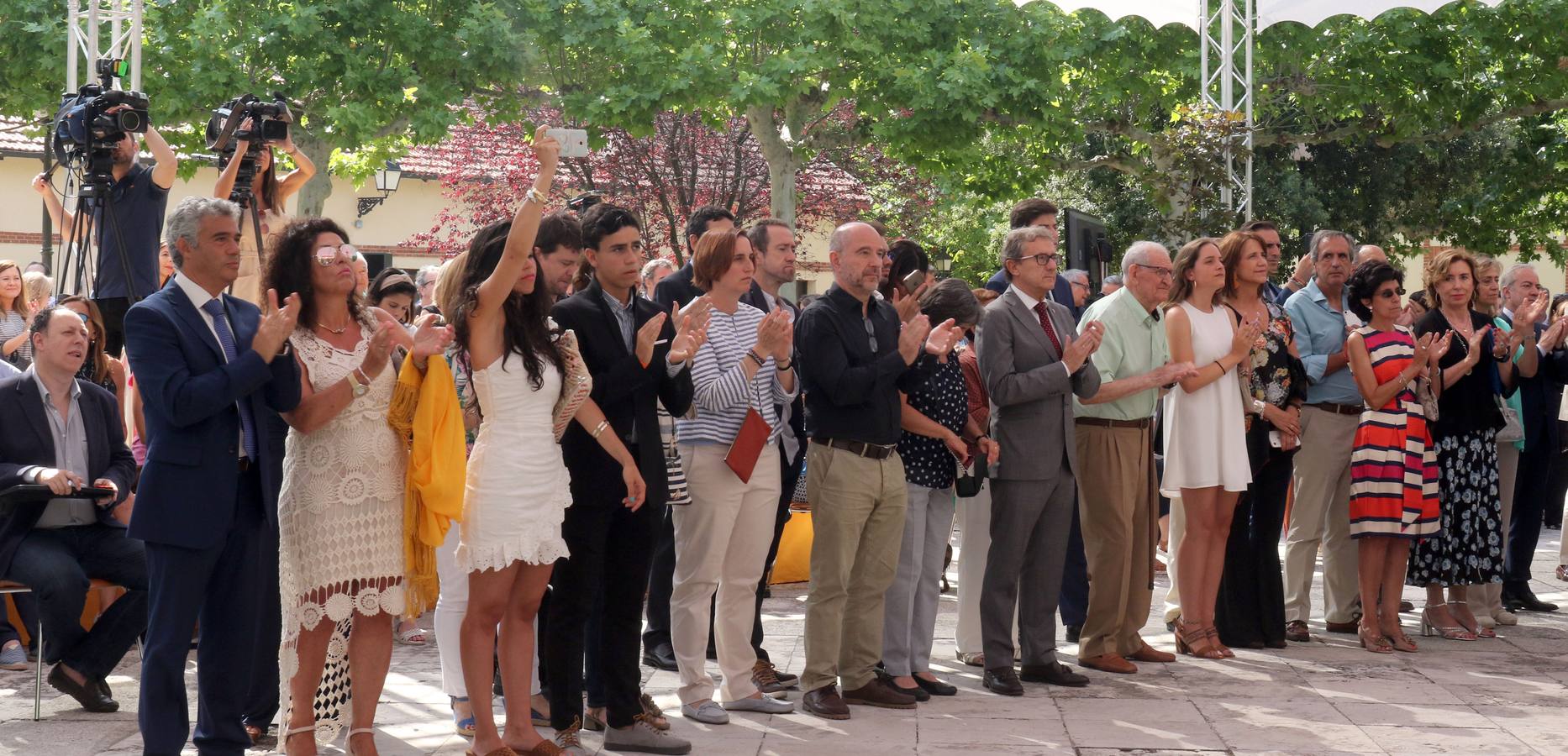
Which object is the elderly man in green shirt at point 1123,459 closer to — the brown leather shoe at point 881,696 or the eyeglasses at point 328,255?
the brown leather shoe at point 881,696

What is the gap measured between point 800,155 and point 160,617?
14.5 meters

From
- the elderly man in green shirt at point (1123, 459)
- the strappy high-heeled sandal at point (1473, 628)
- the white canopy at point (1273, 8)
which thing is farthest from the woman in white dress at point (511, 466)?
the white canopy at point (1273, 8)

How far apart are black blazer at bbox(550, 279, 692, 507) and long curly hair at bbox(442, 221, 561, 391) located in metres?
0.29

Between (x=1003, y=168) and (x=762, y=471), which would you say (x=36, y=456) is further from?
(x=1003, y=168)

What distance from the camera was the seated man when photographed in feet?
20.8

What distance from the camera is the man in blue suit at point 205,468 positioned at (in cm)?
468

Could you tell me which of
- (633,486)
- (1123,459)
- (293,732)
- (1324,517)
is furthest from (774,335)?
(1324,517)

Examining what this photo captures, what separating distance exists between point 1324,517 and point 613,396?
4608mm

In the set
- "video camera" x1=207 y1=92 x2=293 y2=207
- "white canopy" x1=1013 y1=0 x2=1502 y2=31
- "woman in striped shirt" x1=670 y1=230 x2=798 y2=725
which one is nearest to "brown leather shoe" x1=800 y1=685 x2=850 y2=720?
"woman in striped shirt" x1=670 y1=230 x2=798 y2=725

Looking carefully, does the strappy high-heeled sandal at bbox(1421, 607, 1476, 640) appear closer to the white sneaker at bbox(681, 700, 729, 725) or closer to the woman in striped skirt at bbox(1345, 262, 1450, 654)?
the woman in striped skirt at bbox(1345, 262, 1450, 654)

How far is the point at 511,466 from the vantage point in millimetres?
5070

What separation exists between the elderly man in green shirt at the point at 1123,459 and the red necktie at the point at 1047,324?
336mm

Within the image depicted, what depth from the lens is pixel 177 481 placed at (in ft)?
15.5

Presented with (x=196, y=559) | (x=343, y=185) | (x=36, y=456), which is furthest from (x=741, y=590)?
(x=343, y=185)
